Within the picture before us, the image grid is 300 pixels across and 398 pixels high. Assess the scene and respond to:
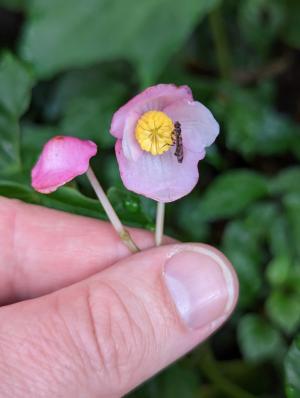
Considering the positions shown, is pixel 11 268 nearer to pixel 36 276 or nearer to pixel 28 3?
pixel 36 276

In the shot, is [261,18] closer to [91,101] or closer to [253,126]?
[253,126]

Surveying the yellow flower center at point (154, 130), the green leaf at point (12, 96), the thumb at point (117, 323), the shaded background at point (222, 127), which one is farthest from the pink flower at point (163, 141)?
the green leaf at point (12, 96)

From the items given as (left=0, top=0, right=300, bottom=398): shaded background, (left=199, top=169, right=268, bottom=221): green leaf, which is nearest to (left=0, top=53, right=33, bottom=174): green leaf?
(left=0, top=0, right=300, bottom=398): shaded background

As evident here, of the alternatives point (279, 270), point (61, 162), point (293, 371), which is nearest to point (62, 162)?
point (61, 162)

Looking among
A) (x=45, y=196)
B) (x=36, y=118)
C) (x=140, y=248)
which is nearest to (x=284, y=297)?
(x=140, y=248)

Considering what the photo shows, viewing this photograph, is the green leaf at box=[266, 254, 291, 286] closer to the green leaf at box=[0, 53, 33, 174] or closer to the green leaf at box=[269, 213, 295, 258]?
the green leaf at box=[269, 213, 295, 258]
